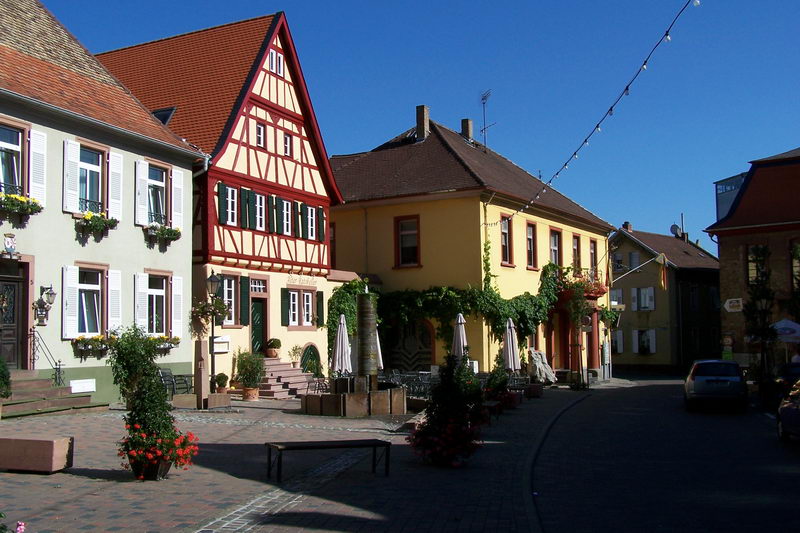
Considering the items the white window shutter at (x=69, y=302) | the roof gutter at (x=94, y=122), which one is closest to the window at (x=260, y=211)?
the roof gutter at (x=94, y=122)

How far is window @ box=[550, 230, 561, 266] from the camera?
3919 centimetres

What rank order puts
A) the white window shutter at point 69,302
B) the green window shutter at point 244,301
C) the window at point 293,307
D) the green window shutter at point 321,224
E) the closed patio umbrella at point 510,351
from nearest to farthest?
the white window shutter at point 69,302, the green window shutter at point 244,301, the closed patio umbrella at point 510,351, the window at point 293,307, the green window shutter at point 321,224

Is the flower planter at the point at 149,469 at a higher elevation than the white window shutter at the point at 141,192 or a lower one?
lower


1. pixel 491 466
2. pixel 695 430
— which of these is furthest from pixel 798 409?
pixel 491 466

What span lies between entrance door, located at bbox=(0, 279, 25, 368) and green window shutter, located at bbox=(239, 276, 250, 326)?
764cm

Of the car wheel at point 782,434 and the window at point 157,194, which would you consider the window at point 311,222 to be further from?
the car wheel at point 782,434

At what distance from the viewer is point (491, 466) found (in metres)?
13.0

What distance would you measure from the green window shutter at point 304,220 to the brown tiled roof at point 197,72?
4.53 meters

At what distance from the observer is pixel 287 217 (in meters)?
28.9

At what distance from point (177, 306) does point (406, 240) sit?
41.6ft

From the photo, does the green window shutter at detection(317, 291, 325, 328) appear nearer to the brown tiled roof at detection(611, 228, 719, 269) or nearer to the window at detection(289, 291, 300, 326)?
the window at detection(289, 291, 300, 326)

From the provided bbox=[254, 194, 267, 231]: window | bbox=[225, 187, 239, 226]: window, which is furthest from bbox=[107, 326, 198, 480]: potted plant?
bbox=[254, 194, 267, 231]: window

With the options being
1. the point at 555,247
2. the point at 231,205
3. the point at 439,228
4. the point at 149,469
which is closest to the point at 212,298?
the point at 231,205

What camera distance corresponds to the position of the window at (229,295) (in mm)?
25656
